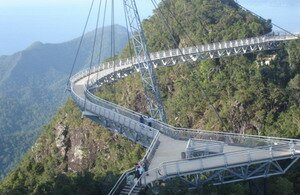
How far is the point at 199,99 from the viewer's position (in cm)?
5697

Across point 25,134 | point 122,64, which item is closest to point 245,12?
point 122,64

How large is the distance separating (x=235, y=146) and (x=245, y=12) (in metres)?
48.7

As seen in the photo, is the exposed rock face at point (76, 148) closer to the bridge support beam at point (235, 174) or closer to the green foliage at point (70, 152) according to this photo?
the green foliage at point (70, 152)

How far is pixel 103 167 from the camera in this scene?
58.1 meters

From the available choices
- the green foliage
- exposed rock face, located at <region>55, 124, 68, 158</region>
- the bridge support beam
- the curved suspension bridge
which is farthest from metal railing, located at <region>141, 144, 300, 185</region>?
exposed rock face, located at <region>55, 124, 68, 158</region>

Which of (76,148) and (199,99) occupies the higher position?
(199,99)

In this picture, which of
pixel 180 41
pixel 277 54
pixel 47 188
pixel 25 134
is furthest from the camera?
pixel 25 134

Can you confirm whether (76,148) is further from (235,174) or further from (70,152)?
(235,174)

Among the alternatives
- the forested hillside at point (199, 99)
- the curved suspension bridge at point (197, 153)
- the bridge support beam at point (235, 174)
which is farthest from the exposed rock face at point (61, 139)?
the bridge support beam at point (235, 174)

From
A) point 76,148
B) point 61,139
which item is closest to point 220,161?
point 76,148

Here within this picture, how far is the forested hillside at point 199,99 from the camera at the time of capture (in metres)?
48.5

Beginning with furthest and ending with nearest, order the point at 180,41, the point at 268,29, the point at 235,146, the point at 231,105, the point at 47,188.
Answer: the point at 180,41 < the point at 268,29 < the point at 231,105 < the point at 235,146 < the point at 47,188

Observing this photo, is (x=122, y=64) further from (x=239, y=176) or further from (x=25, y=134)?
(x=25, y=134)

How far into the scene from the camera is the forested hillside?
159ft
